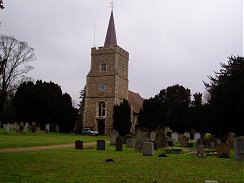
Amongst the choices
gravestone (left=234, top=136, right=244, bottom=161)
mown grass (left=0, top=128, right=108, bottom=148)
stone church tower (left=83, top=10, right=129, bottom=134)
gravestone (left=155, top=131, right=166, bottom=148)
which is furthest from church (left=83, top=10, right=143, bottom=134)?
gravestone (left=234, top=136, right=244, bottom=161)

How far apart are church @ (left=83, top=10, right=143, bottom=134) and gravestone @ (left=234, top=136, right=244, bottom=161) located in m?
34.6

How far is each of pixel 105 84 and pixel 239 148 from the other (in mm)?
36831

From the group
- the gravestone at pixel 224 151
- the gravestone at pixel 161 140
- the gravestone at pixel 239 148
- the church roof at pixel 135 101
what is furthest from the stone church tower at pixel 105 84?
the gravestone at pixel 239 148

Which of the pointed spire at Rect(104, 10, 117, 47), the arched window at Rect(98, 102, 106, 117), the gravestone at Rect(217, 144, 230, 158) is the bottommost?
the gravestone at Rect(217, 144, 230, 158)

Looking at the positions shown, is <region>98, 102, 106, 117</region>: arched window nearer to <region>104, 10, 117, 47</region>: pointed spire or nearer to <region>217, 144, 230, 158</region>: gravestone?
<region>104, 10, 117, 47</region>: pointed spire

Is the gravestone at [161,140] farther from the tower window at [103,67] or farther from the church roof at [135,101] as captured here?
the church roof at [135,101]

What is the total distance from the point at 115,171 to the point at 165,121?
128ft

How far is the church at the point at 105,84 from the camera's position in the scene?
4900cm

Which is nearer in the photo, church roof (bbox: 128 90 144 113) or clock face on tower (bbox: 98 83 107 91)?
clock face on tower (bbox: 98 83 107 91)

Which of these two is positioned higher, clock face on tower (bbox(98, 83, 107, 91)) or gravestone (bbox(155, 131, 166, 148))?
clock face on tower (bbox(98, 83, 107, 91))

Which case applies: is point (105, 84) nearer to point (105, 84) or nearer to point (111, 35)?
point (105, 84)

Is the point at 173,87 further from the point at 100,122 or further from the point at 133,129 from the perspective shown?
the point at 100,122

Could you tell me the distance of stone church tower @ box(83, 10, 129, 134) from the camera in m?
49.0

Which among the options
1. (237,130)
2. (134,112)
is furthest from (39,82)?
(237,130)
